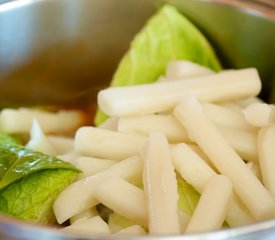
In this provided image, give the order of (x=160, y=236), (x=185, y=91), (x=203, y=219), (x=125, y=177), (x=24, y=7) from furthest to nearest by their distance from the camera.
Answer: (x=24, y=7) → (x=185, y=91) → (x=125, y=177) → (x=203, y=219) → (x=160, y=236)

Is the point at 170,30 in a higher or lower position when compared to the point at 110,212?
higher

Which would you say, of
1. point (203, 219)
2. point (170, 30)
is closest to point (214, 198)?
point (203, 219)

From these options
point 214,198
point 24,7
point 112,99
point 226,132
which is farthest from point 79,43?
point 214,198

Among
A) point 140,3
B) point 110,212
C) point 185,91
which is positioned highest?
point 140,3

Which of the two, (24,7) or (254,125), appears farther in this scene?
(24,7)

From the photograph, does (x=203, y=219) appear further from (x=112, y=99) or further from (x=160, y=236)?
(x=112, y=99)

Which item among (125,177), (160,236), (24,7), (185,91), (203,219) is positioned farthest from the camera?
(24,7)
